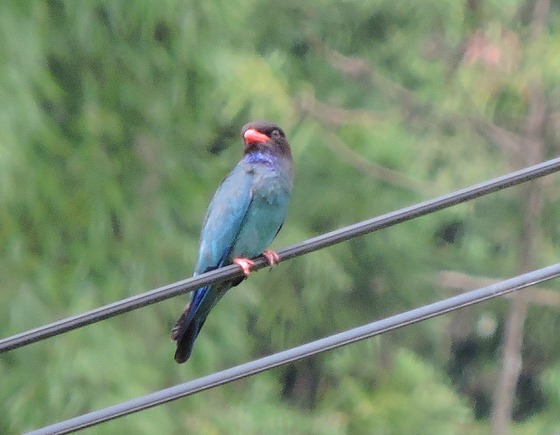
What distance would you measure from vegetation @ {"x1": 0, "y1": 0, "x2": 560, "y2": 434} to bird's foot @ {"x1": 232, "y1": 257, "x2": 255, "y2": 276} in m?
1.82

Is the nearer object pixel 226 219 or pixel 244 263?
pixel 244 263

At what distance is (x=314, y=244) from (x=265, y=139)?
1.51 meters

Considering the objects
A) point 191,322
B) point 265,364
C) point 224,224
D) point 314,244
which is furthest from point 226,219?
point 265,364

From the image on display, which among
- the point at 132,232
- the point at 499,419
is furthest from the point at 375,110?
the point at 132,232

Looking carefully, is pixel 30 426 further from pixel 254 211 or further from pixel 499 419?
pixel 499 419

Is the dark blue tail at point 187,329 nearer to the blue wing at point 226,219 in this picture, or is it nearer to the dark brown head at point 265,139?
the blue wing at point 226,219

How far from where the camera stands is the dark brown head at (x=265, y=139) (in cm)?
511

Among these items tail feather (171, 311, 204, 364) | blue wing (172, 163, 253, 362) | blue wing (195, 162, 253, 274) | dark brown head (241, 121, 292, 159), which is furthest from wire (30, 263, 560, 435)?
dark brown head (241, 121, 292, 159)

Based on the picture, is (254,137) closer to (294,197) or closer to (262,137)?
(262,137)

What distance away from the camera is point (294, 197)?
33.2ft

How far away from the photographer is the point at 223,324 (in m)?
7.75

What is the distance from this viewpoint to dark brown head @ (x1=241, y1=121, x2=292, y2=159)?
5.11 meters

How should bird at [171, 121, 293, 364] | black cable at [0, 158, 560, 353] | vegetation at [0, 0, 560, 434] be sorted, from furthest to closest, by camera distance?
vegetation at [0, 0, 560, 434], bird at [171, 121, 293, 364], black cable at [0, 158, 560, 353]

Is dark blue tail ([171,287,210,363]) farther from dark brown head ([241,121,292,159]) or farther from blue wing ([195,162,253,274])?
dark brown head ([241,121,292,159])
